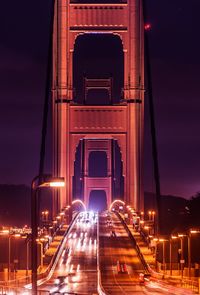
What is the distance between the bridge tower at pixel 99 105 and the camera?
227 ft

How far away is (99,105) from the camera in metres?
70.5

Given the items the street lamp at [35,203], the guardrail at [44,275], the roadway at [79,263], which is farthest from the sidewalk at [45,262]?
the street lamp at [35,203]

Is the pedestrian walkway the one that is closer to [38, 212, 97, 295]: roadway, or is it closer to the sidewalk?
[38, 212, 97, 295]: roadway

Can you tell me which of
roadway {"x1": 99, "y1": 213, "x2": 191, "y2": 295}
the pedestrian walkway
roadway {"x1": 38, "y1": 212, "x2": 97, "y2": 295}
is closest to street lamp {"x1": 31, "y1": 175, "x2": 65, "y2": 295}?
roadway {"x1": 38, "y1": 212, "x2": 97, "y2": 295}

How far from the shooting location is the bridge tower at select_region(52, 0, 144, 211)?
2724 inches

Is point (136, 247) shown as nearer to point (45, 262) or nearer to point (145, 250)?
point (145, 250)

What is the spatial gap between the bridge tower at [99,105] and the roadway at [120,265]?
3056mm

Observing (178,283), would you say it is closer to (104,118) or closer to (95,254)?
(95,254)

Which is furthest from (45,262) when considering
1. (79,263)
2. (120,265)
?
(120,265)

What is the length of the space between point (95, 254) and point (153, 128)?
821 cm

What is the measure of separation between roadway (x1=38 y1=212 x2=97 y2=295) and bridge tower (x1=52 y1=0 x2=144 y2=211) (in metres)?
2.99

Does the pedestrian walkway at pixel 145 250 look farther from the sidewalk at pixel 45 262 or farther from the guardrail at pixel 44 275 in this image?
the sidewalk at pixel 45 262

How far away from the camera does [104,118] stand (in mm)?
70938

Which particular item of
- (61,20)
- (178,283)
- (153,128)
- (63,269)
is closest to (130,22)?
(61,20)
